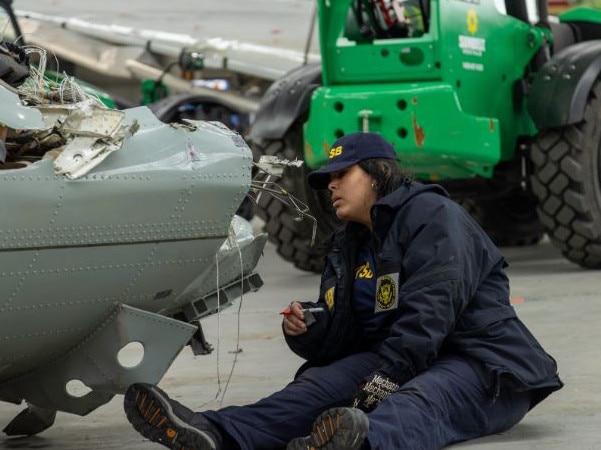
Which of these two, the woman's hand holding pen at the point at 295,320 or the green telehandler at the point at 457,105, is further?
the green telehandler at the point at 457,105

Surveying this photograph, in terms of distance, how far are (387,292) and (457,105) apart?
15.7 feet

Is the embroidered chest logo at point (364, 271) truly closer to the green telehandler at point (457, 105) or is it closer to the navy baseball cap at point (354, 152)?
the navy baseball cap at point (354, 152)

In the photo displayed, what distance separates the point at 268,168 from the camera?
19.5 feet

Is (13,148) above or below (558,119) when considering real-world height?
above

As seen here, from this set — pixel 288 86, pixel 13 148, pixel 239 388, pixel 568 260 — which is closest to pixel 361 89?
pixel 288 86

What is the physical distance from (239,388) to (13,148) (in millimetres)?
2203

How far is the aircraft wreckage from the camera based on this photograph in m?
5.11

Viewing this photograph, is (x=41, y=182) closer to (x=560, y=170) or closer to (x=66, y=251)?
(x=66, y=251)

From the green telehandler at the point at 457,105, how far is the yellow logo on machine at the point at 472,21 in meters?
0.01

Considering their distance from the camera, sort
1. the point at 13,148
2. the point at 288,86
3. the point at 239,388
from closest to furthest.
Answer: the point at 13,148 → the point at 239,388 → the point at 288,86

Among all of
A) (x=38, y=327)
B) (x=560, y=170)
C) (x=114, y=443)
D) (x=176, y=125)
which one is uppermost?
(x=176, y=125)

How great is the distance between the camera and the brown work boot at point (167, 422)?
525 centimetres

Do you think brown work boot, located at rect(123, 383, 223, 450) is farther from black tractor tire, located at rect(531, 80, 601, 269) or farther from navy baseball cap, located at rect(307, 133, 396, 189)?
black tractor tire, located at rect(531, 80, 601, 269)

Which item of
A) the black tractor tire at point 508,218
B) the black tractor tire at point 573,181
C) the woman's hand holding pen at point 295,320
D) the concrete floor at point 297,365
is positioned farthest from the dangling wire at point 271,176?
the black tractor tire at point 508,218
